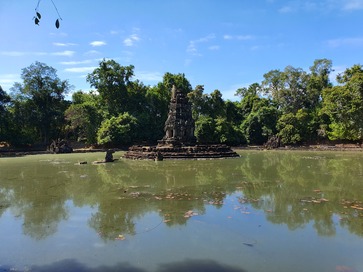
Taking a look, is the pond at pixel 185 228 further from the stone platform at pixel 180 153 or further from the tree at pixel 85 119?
the tree at pixel 85 119

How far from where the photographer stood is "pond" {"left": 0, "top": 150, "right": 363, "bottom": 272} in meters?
3.97

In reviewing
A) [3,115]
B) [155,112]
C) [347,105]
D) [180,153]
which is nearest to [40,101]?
[3,115]

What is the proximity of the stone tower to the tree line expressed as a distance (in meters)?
10.5

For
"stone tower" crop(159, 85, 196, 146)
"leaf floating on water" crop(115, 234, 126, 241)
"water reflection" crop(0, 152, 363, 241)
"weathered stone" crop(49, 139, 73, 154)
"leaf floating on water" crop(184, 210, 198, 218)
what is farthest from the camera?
"weathered stone" crop(49, 139, 73, 154)

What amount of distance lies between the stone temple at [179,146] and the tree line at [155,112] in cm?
1081

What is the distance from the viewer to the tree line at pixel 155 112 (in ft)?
115

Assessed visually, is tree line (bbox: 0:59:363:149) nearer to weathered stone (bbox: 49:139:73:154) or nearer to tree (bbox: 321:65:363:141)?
tree (bbox: 321:65:363:141)

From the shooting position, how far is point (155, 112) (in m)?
43.8

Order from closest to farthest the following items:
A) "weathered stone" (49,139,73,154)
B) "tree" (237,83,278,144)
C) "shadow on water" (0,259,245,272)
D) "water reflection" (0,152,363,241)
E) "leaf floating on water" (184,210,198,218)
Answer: "shadow on water" (0,259,245,272) < "water reflection" (0,152,363,241) < "leaf floating on water" (184,210,198,218) < "weathered stone" (49,139,73,154) < "tree" (237,83,278,144)

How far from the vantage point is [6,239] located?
16.3ft

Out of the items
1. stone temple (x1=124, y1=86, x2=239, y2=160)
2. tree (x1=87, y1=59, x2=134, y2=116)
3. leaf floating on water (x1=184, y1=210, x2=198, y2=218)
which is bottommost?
leaf floating on water (x1=184, y1=210, x2=198, y2=218)

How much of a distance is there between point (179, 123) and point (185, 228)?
21504 millimetres

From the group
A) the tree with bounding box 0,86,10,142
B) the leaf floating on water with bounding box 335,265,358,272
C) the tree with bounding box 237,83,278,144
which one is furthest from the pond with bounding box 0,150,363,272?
the tree with bounding box 237,83,278,144

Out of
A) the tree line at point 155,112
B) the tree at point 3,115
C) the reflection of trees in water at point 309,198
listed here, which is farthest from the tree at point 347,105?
the tree at point 3,115
